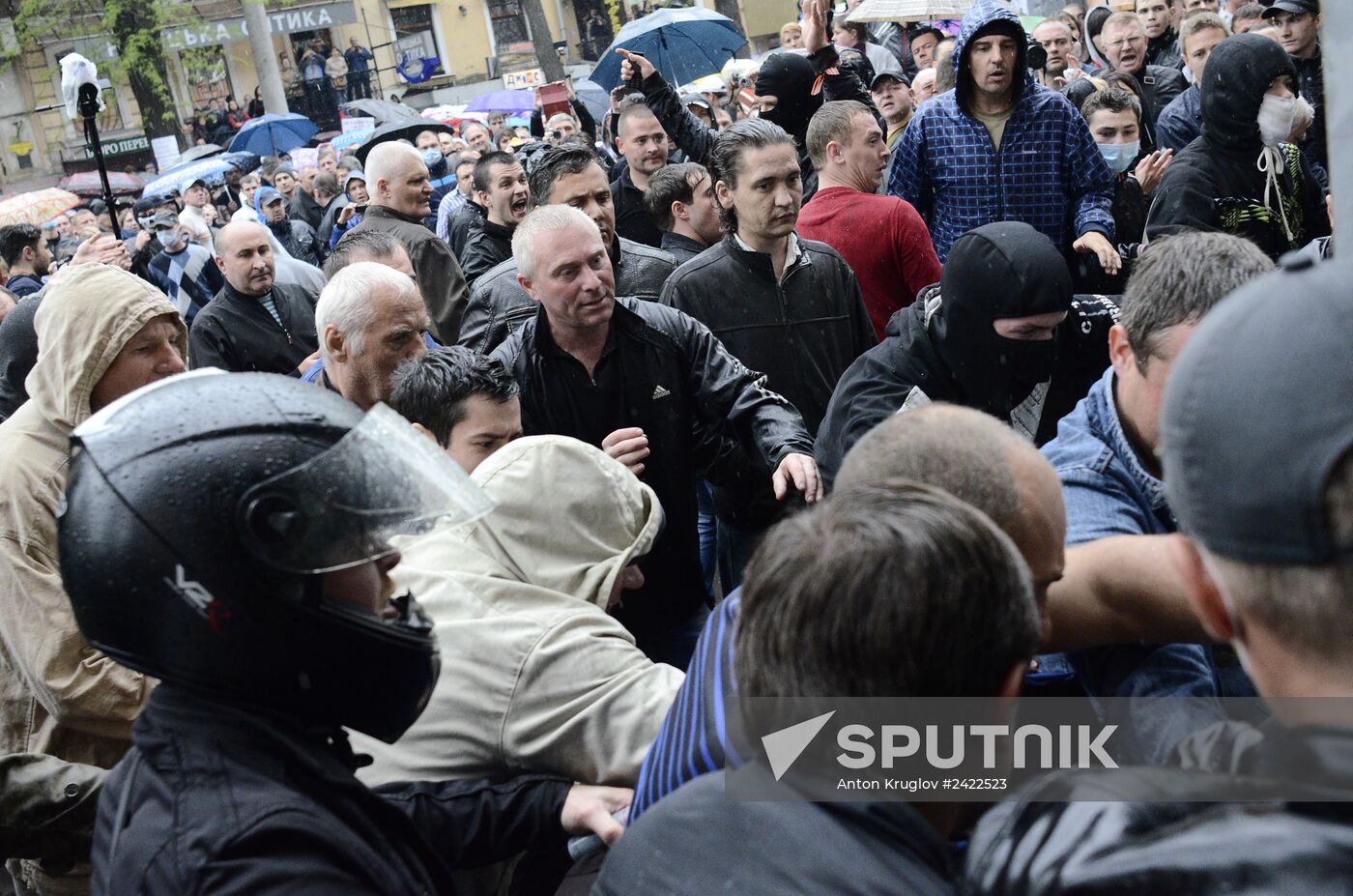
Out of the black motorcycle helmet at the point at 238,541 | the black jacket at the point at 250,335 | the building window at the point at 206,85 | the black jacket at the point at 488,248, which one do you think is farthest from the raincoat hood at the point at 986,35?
the building window at the point at 206,85

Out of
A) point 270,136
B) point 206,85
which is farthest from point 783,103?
point 206,85

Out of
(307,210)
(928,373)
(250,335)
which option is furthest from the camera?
(307,210)

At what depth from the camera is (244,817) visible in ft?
4.86

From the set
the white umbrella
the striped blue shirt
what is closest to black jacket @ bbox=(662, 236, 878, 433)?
the striped blue shirt

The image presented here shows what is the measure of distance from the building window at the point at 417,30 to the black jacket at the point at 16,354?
4510cm

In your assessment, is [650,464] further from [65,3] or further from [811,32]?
[65,3]

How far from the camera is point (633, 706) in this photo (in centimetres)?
219

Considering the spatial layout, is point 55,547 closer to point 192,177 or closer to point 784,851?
point 784,851

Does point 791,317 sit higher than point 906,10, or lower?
lower

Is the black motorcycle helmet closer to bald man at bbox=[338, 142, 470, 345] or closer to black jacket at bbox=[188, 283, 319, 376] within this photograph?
bald man at bbox=[338, 142, 470, 345]

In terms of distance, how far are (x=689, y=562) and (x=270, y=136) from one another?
2171 cm

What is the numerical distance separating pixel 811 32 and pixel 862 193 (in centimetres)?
195

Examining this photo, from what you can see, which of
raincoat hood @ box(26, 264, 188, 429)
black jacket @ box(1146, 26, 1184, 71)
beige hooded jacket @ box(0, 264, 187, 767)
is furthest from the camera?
black jacket @ box(1146, 26, 1184, 71)

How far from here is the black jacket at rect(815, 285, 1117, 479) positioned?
10.4 feet
